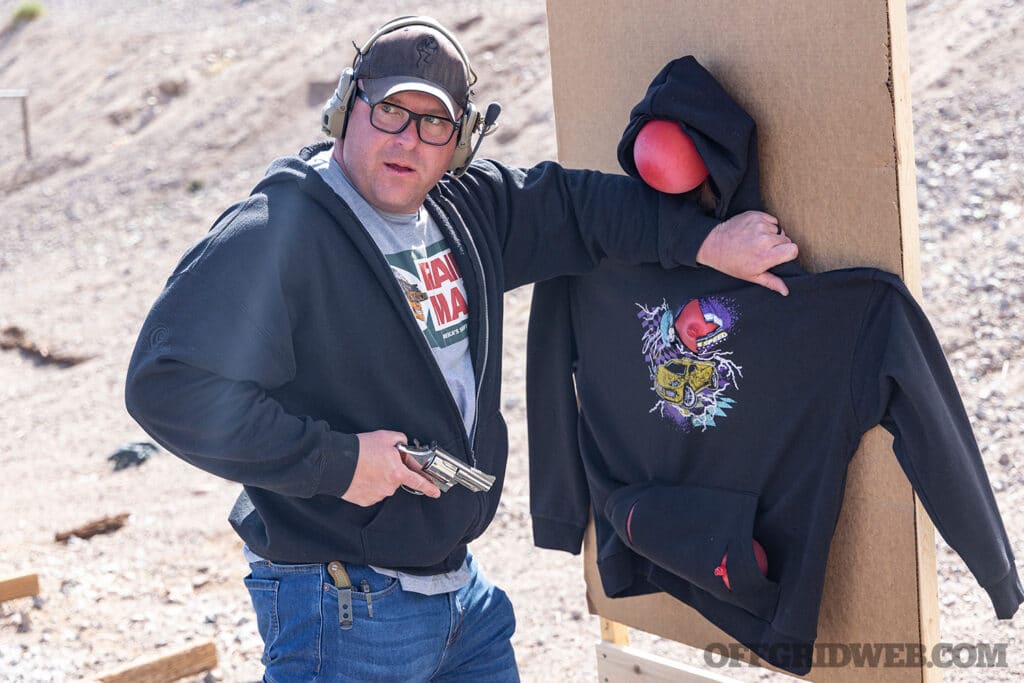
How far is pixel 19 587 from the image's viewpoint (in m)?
4.36

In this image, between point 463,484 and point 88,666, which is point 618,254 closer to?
point 463,484

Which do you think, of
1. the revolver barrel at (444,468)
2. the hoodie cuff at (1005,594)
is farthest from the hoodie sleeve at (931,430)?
the revolver barrel at (444,468)

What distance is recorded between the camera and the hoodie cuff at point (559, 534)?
10.1 feet

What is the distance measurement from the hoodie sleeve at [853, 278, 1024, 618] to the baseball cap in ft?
3.26

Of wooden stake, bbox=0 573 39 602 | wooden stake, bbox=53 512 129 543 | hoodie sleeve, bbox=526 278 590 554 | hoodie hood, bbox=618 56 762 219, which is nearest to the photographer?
hoodie hood, bbox=618 56 762 219

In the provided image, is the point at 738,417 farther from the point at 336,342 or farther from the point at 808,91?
the point at 336,342

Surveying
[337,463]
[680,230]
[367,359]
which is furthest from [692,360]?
[337,463]

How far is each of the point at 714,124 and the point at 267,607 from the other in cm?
139

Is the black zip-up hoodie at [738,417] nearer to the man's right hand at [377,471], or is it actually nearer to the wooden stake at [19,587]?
the man's right hand at [377,471]

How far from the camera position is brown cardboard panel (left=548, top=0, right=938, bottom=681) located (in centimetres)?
229

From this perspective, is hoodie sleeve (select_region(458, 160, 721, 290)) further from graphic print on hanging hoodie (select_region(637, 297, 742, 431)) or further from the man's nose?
the man's nose

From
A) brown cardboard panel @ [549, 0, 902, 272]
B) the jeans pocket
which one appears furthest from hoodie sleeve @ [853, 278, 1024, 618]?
the jeans pocket

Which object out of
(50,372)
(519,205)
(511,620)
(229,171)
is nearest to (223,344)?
A: (519,205)

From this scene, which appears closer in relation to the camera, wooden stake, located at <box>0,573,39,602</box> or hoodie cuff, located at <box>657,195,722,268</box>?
hoodie cuff, located at <box>657,195,722,268</box>
